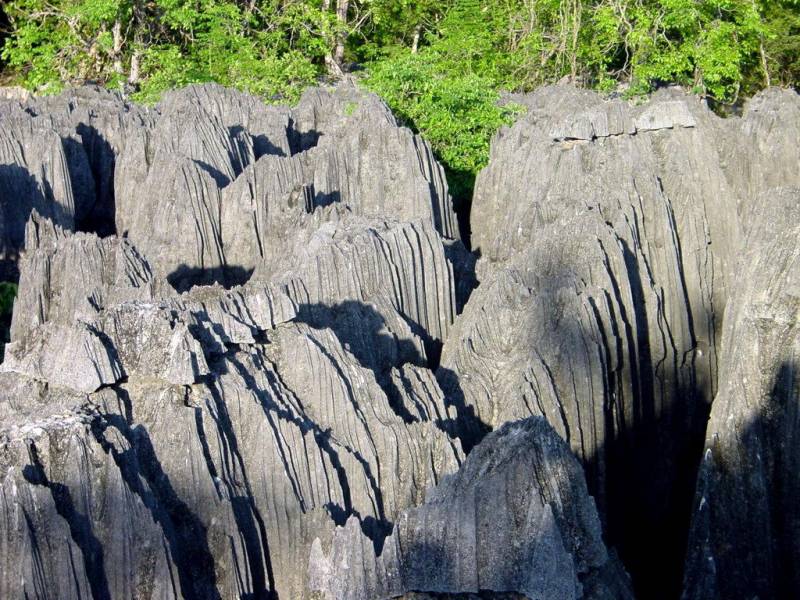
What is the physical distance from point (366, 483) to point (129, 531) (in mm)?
1327

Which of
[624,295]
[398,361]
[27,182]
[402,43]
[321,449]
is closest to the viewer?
[321,449]

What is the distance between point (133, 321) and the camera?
6.00 meters

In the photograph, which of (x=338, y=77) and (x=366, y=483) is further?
(x=338, y=77)

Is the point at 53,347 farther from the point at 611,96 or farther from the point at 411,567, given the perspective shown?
the point at 611,96

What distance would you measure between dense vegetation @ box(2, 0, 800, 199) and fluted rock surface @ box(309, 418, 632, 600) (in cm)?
1267

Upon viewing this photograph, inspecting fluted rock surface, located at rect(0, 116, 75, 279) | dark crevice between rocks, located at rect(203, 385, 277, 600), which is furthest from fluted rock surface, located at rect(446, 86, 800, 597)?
fluted rock surface, located at rect(0, 116, 75, 279)

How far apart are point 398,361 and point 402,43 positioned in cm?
1887

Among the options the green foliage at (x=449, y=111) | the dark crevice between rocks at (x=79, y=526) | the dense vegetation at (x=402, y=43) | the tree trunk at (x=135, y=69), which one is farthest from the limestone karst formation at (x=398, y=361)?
the tree trunk at (x=135, y=69)

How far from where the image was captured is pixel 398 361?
7922 millimetres

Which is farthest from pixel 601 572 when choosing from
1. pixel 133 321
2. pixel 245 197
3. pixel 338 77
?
pixel 338 77

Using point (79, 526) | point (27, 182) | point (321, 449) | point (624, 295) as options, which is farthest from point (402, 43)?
point (79, 526)

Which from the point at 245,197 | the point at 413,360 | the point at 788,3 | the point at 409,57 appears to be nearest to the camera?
the point at 413,360

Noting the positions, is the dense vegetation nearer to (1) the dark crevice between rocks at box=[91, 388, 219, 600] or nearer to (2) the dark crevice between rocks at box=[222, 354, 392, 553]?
(2) the dark crevice between rocks at box=[222, 354, 392, 553]

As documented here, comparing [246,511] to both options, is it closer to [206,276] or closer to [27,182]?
[206,276]
